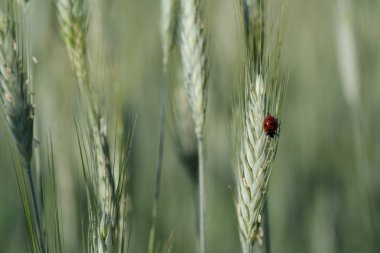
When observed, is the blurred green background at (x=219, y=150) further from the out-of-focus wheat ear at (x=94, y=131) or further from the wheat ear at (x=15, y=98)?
the wheat ear at (x=15, y=98)

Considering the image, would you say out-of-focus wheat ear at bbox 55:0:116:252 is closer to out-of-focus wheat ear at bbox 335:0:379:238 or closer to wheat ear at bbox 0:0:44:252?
wheat ear at bbox 0:0:44:252

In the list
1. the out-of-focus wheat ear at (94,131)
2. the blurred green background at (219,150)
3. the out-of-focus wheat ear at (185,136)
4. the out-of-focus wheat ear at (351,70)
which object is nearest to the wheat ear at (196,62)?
the blurred green background at (219,150)

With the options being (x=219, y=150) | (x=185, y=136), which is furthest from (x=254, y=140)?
(x=219, y=150)

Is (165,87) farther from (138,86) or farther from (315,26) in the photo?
(315,26)

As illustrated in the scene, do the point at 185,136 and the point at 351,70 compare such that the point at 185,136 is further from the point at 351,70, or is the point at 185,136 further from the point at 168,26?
the point at 351,70

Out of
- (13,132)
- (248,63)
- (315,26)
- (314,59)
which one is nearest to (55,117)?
(13,132)

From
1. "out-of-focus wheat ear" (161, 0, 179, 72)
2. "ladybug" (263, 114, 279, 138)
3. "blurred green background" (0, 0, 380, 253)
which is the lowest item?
"blurred green background" (0, 0, 380, 253)

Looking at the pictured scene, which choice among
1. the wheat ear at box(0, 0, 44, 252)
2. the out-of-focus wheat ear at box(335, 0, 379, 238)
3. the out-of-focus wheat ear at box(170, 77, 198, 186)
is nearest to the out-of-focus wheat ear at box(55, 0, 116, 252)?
the wheat ear at box(0, 0, 44, 252)
